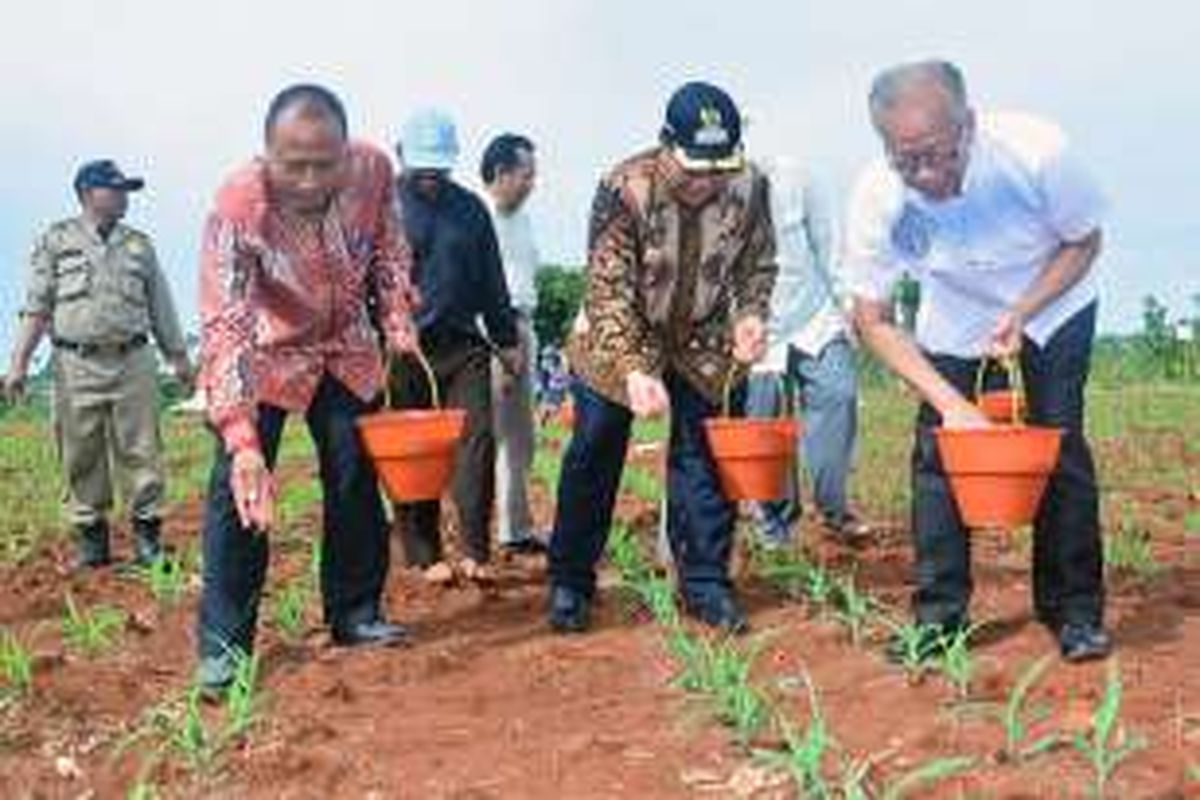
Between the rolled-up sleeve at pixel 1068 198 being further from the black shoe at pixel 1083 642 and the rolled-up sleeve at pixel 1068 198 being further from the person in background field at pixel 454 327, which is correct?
the person in background field at pixel 454 327

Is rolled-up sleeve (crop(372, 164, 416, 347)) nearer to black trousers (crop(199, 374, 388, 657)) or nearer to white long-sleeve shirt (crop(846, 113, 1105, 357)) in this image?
black trousers (crop(199, 374, 388, 657))

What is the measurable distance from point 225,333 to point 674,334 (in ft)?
4.01

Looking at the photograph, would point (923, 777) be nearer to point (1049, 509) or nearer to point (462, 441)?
point (1049, 509)

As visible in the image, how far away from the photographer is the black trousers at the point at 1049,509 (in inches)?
203

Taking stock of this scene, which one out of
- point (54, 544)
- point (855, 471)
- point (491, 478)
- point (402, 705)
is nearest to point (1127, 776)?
point (402, 705)

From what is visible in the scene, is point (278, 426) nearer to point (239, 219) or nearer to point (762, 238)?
point (239, 219)

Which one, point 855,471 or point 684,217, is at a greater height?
point 684,217

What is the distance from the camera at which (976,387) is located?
5219 millimetres

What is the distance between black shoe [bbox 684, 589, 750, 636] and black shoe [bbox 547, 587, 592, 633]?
29 cm

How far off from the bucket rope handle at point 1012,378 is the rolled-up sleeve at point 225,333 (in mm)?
1708

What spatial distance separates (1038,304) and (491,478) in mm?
2744

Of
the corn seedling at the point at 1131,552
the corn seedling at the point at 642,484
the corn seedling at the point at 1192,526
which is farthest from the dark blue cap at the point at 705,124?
the corn seedling at the point at 642,484

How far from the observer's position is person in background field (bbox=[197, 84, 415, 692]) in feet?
17.5

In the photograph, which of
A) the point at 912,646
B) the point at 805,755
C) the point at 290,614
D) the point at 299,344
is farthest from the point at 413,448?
the point at 805,755
